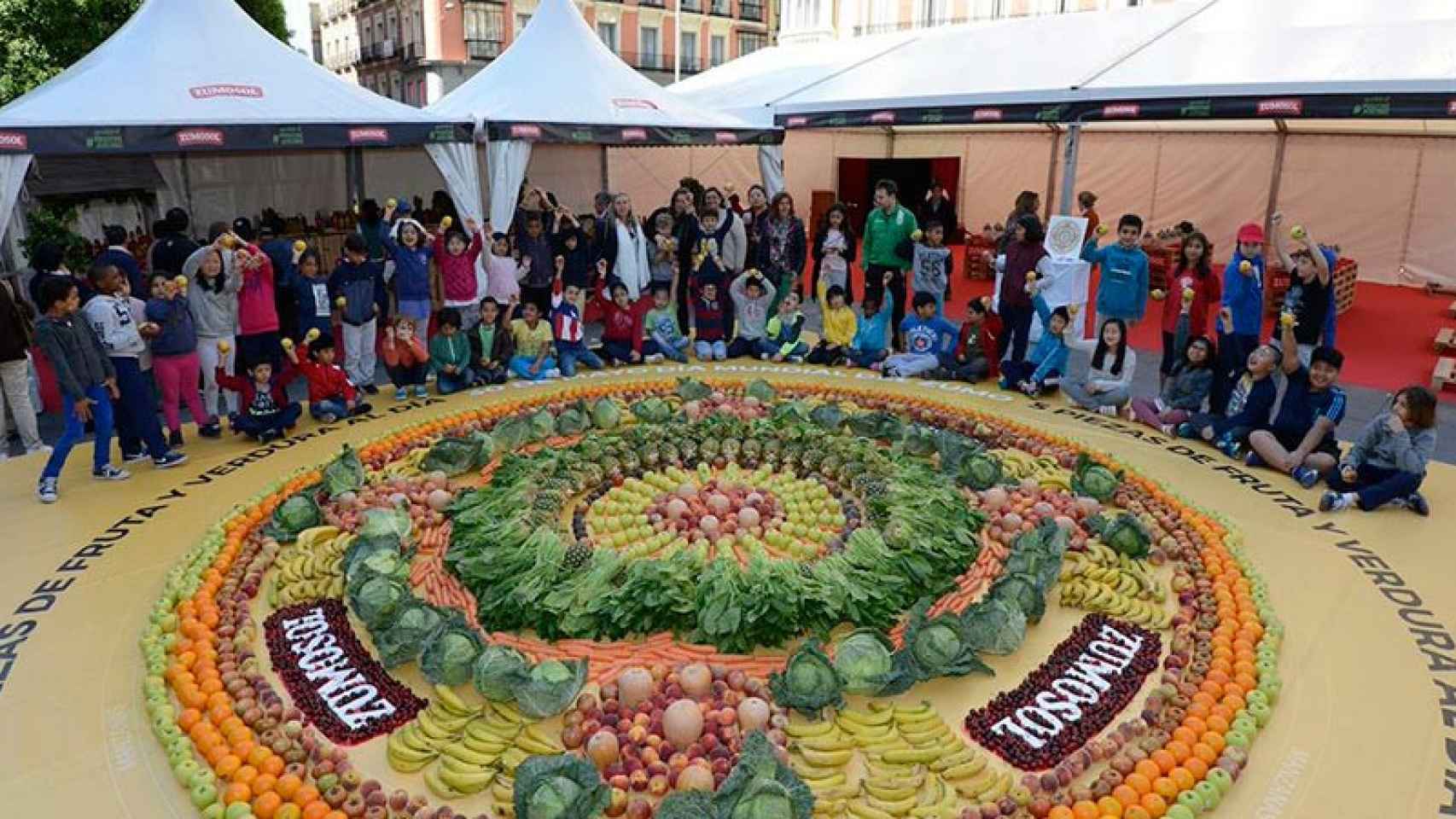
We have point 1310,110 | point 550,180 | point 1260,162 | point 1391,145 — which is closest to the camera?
point 1310,110

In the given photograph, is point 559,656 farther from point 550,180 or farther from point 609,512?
point 550,180

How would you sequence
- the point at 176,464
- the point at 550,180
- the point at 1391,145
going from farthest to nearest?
the point at 550,180 → the point at 1391,145 → the point at 176,464

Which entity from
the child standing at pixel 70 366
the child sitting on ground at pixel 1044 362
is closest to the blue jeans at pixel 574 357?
the child standing at pixel 70 366

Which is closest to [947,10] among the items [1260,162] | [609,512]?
[1260,162]

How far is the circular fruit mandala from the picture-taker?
13.3ft

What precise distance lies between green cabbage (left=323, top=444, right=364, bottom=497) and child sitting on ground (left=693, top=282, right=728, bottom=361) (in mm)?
4800

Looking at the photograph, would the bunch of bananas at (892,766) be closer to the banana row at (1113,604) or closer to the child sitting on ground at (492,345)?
the banana row at (1113,604)

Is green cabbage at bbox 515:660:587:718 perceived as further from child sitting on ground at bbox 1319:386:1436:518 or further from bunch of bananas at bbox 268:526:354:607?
child sitting on ground at bbox 1319:386:1436:518

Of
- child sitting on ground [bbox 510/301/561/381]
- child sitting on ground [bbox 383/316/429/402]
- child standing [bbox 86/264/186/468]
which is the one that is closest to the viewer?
child standing [bbox 86/264/186/468]

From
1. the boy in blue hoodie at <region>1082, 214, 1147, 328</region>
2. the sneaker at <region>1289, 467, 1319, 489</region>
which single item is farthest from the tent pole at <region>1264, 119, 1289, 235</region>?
the sneaker at <region>1289, 467, 1319, 489</region>

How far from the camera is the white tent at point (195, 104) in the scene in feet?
28.1

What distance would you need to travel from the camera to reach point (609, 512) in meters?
6.84

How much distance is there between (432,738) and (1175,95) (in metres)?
10.8

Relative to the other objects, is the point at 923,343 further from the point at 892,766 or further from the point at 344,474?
the point at 892,766
